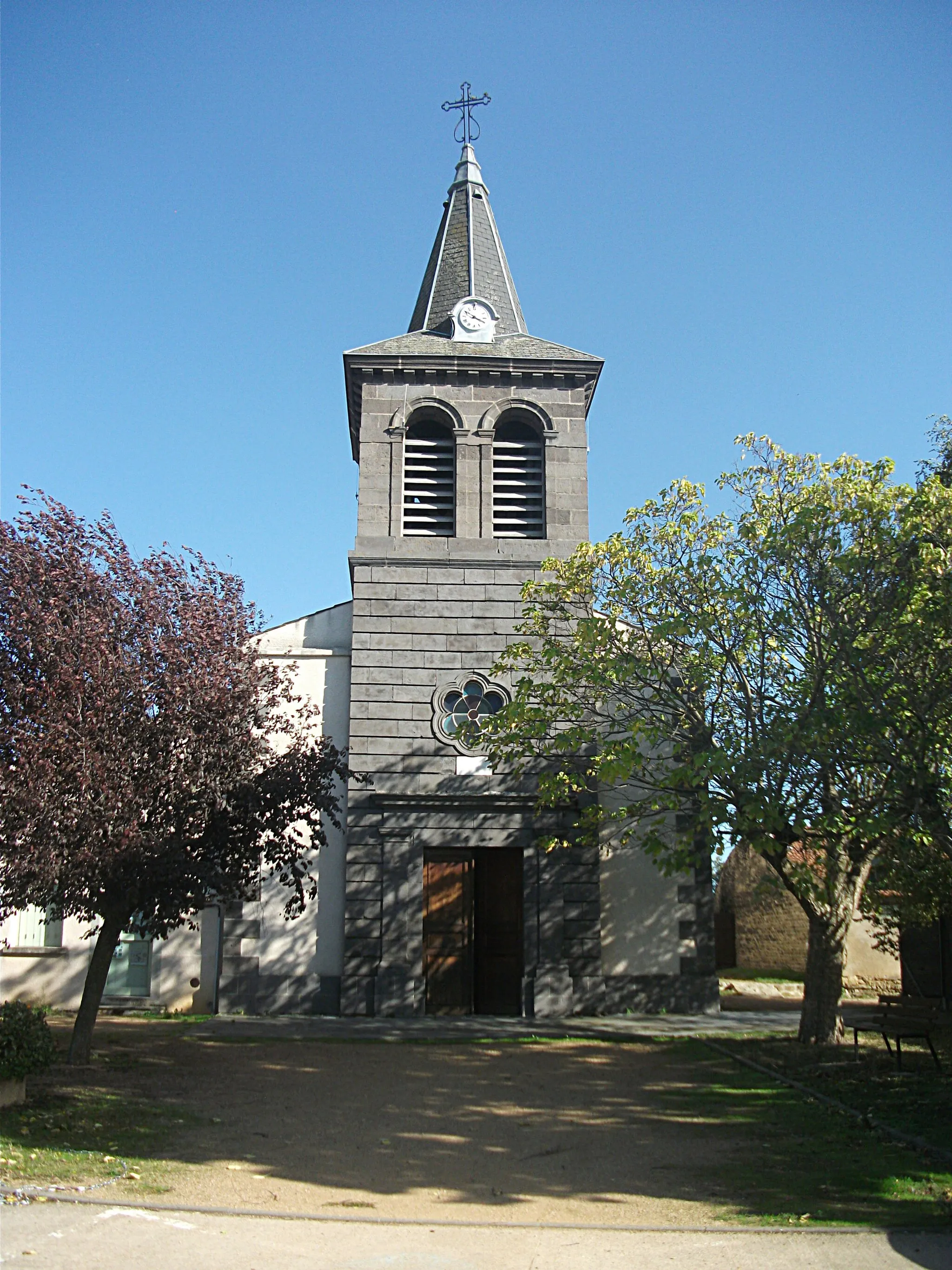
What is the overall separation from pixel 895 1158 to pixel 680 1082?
3951 millimetres

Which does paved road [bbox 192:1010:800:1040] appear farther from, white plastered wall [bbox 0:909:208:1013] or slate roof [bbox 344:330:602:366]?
slate roof [bbox 344:330:602:366]

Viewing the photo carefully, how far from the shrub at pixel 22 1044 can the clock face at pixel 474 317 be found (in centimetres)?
1415

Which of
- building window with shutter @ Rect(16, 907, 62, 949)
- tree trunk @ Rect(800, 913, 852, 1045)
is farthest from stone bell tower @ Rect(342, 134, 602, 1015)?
building window with shutter @ Rect(16, 907, 62, 949)

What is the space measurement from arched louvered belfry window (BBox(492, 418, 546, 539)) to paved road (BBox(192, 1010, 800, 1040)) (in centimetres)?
790

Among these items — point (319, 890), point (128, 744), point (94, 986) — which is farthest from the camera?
point (319, 890)

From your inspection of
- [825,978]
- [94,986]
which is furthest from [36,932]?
[825,978]

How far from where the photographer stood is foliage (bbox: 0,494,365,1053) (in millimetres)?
10484

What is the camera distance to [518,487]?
19.2m

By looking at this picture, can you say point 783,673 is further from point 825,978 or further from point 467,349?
point 467,349

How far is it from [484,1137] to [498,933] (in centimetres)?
812

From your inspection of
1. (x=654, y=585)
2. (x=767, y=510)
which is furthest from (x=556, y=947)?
(x=767, y=510)

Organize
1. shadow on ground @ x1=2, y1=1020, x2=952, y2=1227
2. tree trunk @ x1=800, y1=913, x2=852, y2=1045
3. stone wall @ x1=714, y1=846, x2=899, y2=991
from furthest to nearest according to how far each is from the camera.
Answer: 1. stone wall @ x1=714, y1=846, x2=899, y2=991
2. tree trunk @ x1=800, y1=913, x2=852, y2=1045
3. shadow on ground @ x1=2, y1=1020, x2=952, y2=1227

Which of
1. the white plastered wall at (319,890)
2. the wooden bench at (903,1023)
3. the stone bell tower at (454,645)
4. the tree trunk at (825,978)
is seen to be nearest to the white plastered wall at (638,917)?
the stone bell tower at (454,645)

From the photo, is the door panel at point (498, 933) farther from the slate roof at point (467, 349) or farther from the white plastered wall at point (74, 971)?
the slate roof at point (467, 349)
